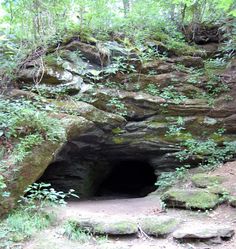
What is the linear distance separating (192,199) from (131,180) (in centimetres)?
757

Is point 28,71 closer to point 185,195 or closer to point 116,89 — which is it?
point 116,89

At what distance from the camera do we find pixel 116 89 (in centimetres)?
848

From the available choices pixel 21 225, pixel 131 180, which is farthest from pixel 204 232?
pixel 131 180

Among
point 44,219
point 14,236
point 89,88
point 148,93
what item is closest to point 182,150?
point 148,93

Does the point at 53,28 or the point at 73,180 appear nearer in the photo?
the point at 53,28

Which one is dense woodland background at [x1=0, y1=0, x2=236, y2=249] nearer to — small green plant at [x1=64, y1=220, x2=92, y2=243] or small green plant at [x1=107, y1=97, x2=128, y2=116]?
small green plant at [x1=107, y1=97, x2=128, y2=116]

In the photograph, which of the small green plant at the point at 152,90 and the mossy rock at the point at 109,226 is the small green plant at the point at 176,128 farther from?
the mossy rock at the point at 109,226

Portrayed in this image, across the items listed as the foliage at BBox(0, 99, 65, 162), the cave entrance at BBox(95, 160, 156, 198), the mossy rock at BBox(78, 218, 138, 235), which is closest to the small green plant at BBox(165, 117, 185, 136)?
the foliage at BBox(0, 99, 65, 162)

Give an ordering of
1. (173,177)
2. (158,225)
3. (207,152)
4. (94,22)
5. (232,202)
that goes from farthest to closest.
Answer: (94,22), (207,152), (173,177), (232,202), (158,225)

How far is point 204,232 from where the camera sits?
175 inches

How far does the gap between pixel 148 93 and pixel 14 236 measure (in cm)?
560

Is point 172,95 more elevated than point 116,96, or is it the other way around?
point 172,95

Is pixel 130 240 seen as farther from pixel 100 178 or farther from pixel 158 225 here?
pixel 100 178

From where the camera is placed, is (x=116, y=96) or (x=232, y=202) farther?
(x=116, y=96)
